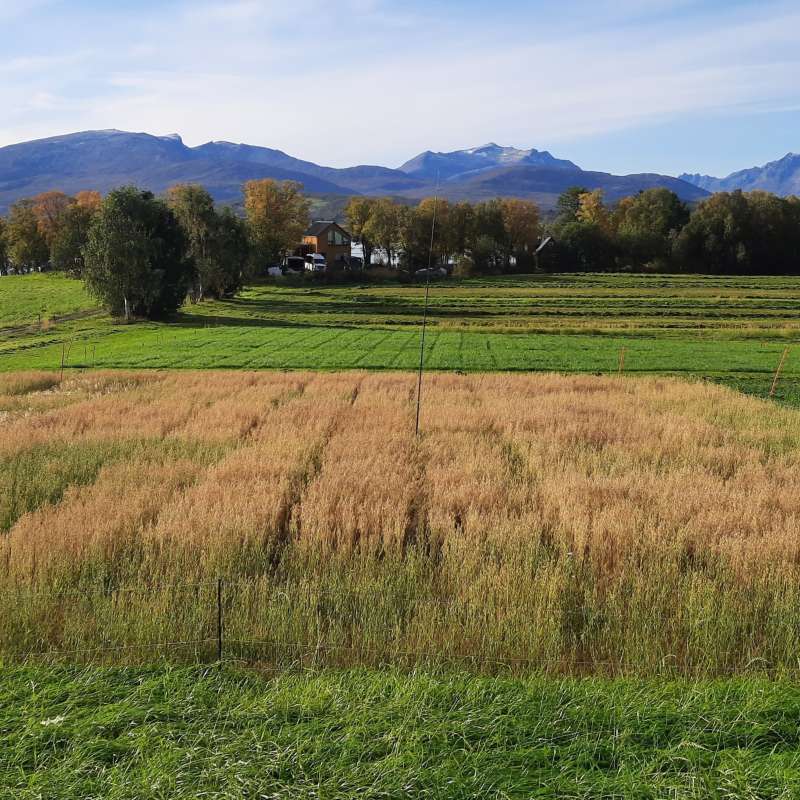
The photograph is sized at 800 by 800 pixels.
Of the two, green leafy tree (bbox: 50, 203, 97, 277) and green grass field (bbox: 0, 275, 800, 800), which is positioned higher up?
green leafy tree (bbox: 50, 203, 97, 277)

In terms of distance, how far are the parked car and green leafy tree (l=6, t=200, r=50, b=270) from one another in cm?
3790

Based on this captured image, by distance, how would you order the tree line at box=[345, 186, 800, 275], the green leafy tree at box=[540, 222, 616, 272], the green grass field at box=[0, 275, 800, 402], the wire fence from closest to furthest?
the wire fence
the green grass field at box=[0, 275, 800, 402]
the tree line at box=[345, 186, 800, 275]
the green leafy tree at box=[540, 222, 616, 272]

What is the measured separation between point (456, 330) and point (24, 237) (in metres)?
74.8

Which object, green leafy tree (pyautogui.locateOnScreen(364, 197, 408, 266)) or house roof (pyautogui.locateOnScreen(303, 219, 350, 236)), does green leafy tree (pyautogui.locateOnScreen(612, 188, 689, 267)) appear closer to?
green leafy tree (pyautogui.locateOnScreen(364, 197, 408, 266))

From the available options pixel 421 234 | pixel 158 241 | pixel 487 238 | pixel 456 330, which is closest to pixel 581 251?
pixel 487 238

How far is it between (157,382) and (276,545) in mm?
19952

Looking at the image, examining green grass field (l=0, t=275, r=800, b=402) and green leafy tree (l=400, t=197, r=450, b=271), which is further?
green leafy tree (l=400, t=197, r=450, b=271)

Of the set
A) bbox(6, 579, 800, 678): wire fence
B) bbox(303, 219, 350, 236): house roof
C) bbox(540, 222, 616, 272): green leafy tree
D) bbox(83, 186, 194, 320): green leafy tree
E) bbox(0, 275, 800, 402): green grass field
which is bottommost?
bbox(6, 579, 800, 678): wire fence

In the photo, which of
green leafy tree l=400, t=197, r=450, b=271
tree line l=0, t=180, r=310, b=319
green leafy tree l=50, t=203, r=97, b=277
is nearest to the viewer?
tree line l=0, t=180, r=310, b=319

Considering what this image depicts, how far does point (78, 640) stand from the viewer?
24.0 ft

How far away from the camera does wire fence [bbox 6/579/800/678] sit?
7035 mm

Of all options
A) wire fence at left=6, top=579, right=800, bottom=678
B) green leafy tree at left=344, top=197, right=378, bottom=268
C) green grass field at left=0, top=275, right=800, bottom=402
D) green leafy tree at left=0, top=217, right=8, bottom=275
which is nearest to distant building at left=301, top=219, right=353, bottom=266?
green leafy tree at left=344, top=197, right=378, bottom=268

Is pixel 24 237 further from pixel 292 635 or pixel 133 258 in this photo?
pixel 292 635

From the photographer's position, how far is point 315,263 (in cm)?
10269
